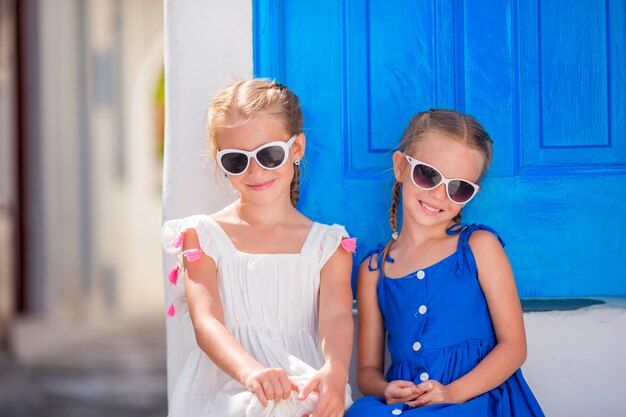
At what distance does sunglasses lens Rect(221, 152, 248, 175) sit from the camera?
260cm

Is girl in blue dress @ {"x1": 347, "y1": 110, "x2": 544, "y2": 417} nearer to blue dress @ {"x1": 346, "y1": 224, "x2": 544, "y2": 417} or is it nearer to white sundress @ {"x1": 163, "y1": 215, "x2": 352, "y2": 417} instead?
blue dress @ {"x1": 346, "y1": 224, "x2": 544, "y2": 417}

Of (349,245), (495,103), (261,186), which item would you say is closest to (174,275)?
(261,186)

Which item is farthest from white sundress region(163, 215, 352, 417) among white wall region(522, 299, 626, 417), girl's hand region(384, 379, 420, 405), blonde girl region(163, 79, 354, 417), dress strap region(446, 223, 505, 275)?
white wall region(522, 299, 626, 417)

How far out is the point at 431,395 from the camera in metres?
2.43

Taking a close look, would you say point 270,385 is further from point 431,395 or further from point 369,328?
point 369,328

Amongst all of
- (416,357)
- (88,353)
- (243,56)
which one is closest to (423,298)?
(416,357)

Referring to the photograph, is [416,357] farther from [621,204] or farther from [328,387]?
[621,204]

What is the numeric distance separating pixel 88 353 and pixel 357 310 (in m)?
4.47

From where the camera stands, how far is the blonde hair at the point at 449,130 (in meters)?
2.67

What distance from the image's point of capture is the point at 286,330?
2.62m

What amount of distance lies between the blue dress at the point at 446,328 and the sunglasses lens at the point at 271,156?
1.57 ft

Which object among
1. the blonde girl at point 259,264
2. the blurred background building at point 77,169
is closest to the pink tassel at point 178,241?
the blonde girl at point 259,264

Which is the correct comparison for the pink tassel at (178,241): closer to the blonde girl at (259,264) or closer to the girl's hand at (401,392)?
the blonde girl at (259,264)

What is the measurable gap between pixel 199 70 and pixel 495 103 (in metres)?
0.96
